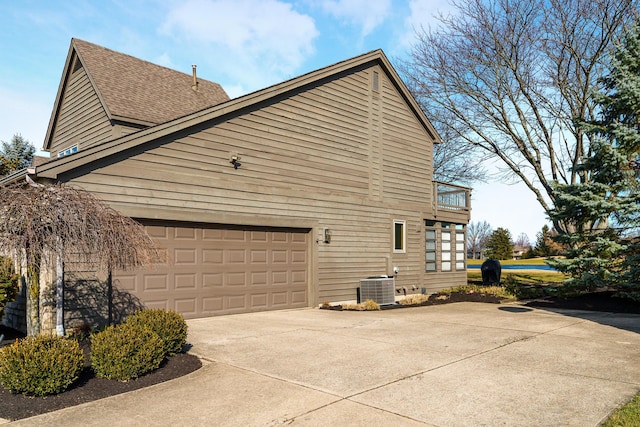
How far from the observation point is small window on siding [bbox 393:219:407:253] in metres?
16.4

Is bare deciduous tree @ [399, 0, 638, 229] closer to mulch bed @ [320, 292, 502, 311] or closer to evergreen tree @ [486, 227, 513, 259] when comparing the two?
mulch bed @ [320, 292, 502, 311]

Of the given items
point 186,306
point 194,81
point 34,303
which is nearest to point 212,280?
point 186,306

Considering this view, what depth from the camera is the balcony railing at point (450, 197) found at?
59.4ft

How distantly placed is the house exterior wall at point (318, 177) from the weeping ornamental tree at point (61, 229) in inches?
120

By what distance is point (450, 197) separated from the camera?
18.9 meters

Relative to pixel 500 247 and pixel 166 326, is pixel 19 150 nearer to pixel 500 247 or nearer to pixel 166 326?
pixel 166 326

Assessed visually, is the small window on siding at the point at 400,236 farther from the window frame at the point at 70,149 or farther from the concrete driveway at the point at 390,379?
the window frame at the point at 70,149

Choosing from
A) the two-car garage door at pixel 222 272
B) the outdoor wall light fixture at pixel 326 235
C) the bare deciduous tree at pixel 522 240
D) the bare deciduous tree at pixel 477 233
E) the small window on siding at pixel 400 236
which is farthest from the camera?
the bare deciduous tree at pixel 522 240

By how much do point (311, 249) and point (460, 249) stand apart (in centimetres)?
840

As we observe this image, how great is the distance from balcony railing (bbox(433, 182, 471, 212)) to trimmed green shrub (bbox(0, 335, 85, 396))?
576 inches

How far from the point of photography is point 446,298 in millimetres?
16016

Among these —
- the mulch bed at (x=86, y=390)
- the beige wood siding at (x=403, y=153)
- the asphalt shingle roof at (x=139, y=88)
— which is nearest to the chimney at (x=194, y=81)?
the asphalt shingle roof at (x=139, y=88)

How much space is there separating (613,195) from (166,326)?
12.6 meters

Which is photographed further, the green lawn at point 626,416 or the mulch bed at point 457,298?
the mulch bed at point 457,298
